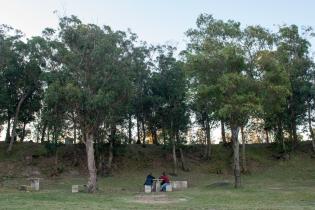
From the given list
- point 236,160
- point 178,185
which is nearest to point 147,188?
point 178,185

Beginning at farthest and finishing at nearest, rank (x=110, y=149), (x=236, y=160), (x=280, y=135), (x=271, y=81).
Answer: (x=280, y=135) → (x=110, y=149) → (x=271, y=81) → (x=236, y=160)

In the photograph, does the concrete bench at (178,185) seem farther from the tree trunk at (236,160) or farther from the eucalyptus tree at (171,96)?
the eucalyptus tree at (171,96)

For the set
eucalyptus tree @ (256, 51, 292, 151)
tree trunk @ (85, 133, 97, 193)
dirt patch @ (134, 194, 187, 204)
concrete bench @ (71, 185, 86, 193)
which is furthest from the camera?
eucalyptus tree @ (256, 51, 292, 151)

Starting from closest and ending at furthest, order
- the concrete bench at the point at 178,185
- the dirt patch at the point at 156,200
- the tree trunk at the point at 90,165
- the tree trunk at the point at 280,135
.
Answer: the dirt patch at the point at 156,200
the tree trunk at the point at 90,165
the concrete bench at the point at 178,185
the tree trunk at the point at 280,135

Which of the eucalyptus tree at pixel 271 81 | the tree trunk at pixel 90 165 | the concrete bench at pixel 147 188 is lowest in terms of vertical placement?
the concrete bench at pixel 147 188

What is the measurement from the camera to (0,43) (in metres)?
40.6

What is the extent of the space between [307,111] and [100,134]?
21.4 m

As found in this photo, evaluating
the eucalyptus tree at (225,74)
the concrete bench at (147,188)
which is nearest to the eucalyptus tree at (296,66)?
the eucalyptus tree at (225,74)

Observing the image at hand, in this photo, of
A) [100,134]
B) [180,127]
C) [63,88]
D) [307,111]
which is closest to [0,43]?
[100,134]

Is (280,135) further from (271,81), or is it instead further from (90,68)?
(90,68)

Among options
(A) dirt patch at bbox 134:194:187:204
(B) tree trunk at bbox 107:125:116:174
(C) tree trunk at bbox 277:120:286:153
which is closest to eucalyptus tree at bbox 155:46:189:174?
(B) tree trunk at bbox 107:125:116:174

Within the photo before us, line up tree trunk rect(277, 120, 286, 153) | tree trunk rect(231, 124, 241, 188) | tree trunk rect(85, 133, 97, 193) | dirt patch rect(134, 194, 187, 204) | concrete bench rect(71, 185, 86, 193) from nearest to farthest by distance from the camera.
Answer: dirt patch rect(134, 194, 187, 204), concrete bench rect(71, 185, 86, 193), tree trunk rect(85, 133, 97, 193), tree trunk rect(231, 124, 241, 188), tree trunk rect(277, 120, 286, 153)

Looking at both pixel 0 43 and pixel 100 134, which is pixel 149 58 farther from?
pixel 0 43

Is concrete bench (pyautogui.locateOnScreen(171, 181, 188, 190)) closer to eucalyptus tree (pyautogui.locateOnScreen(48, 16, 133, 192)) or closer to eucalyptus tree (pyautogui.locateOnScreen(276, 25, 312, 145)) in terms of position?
eucalyptus tree (pyautogui.locateOnScreen(48, 16, 133, 192))
